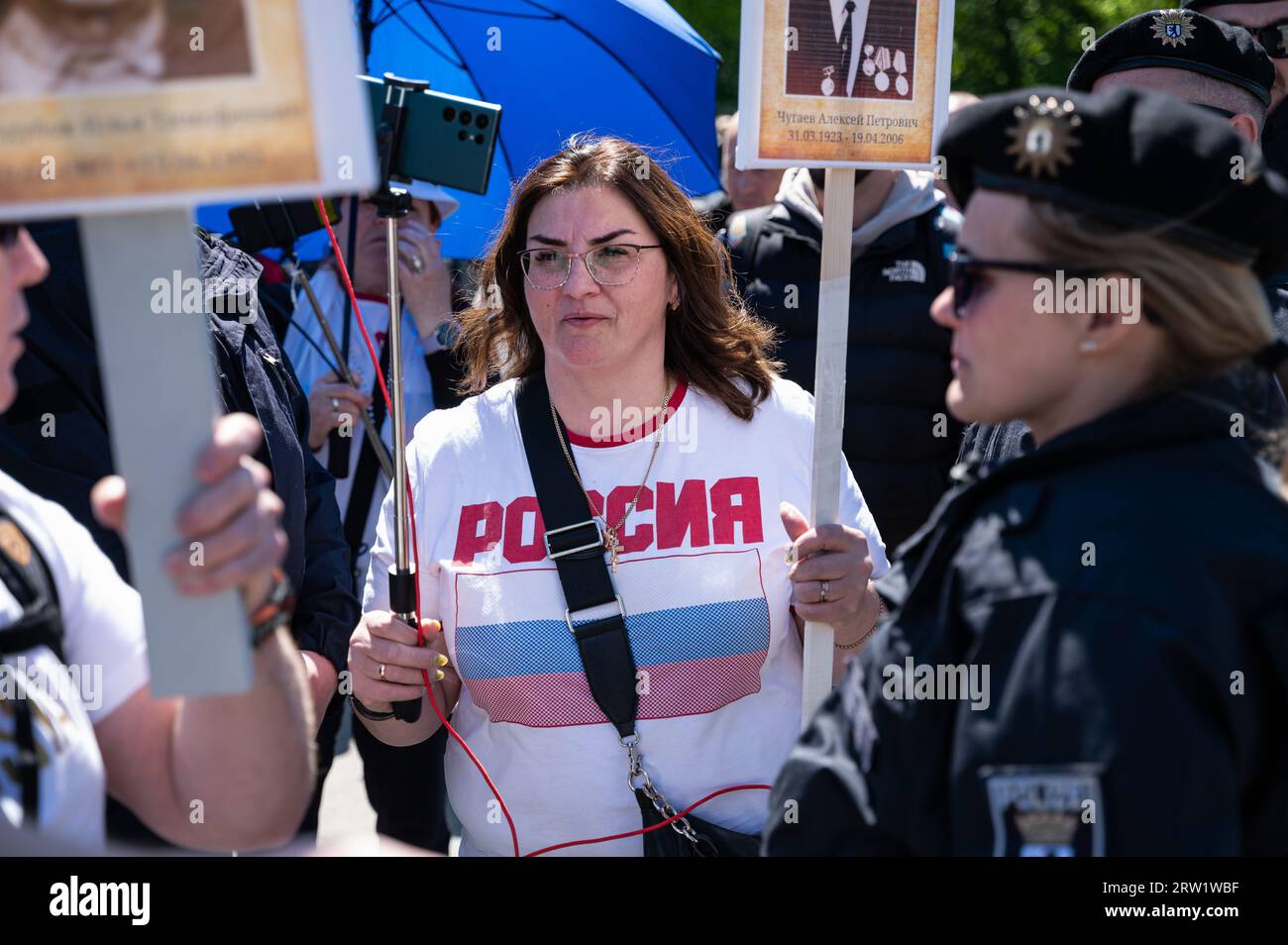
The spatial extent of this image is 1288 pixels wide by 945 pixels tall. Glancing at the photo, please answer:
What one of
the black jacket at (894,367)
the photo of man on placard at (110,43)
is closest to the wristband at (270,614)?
the photo of man on placard at (110,43)

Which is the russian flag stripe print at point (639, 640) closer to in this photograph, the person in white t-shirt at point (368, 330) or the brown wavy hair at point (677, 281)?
the brown wavy hair at point (677, 281)

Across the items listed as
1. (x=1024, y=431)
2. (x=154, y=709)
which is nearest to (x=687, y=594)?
(x=1024, y=431)

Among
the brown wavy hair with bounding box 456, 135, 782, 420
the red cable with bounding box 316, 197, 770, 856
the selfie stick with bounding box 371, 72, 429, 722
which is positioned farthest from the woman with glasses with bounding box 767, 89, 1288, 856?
the brown wavy hair with bounding box 456, 135, 782, 420

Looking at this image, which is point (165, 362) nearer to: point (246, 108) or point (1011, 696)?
point (246, 108)

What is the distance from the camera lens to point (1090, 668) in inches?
52.8

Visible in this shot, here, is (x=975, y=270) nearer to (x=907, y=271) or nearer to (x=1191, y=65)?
(x=1191, y=65)

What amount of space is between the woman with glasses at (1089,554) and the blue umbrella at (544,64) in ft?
7.67

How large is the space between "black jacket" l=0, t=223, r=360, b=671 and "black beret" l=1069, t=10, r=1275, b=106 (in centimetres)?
197

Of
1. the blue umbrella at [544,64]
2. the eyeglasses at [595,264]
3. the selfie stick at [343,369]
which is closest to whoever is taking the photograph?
the eyeglasses at [595,264]

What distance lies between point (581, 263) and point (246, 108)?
1447 mm

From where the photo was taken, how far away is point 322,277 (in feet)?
14.0

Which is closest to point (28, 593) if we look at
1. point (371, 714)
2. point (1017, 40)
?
point (371, 714)

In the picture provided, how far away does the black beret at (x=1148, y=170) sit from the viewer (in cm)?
150

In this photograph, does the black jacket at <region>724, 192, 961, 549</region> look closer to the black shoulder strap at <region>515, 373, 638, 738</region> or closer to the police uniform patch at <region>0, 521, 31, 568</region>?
the black shoulder strap at <region>515, 373, 638, 738</region>
